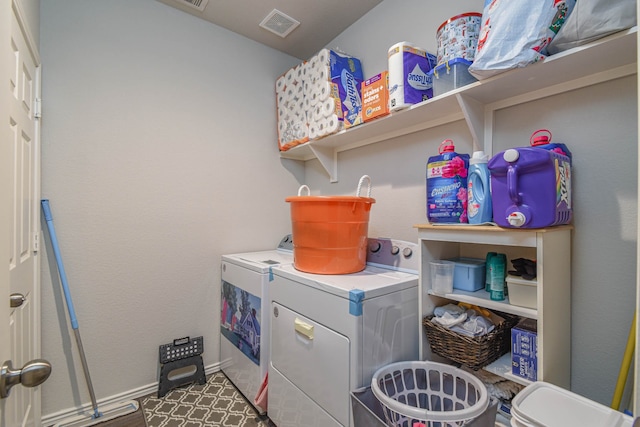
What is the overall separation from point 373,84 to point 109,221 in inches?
73.0

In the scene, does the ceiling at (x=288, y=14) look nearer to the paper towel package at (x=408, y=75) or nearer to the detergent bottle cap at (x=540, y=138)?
the paper towel package at (x=408, y=75)

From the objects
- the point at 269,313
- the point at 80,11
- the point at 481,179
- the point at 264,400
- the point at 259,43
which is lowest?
the point at 264,400

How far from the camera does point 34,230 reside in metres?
1.53

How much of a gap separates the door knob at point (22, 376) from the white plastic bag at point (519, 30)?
1.61m

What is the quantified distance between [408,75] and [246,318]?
1713 mm

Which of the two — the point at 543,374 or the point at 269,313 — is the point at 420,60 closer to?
the point at 543,374

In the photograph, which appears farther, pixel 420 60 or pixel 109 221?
pixel 109 221

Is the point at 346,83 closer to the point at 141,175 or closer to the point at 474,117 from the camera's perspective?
the point at 474,117

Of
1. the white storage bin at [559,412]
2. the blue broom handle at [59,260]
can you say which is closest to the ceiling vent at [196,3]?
the blue broom handle at [59,260]

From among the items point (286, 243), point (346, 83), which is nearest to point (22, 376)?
point (286, 243)

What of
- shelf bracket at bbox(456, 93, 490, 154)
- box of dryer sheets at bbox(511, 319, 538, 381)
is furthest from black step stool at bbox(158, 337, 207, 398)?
shelf bracket at bbox(456, 93, 490, 154)

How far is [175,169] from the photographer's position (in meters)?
2.12

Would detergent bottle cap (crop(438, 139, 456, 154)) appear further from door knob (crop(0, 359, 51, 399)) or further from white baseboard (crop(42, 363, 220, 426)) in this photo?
white baseboard (crop(42, 363, 220, 426))

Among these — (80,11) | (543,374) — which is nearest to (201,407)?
(543,374)
